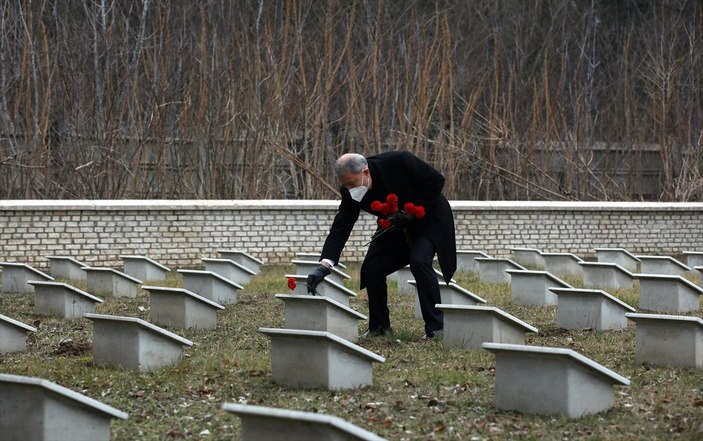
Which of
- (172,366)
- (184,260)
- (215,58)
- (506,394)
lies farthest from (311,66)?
(506,394)

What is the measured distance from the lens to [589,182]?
1065 inches

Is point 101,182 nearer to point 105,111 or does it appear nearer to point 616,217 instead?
point 105,111

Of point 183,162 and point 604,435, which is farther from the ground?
point 183,162

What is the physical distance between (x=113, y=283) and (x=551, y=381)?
27.5 ft

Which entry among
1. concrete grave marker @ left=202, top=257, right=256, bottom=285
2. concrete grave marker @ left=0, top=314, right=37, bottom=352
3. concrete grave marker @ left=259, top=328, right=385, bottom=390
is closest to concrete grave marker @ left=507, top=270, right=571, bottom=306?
concrete grave marker @ left=202, top=257, right=256, bottom=285

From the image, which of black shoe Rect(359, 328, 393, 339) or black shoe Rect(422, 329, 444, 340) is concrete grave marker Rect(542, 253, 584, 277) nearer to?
black shoe Rect(359, 328, 393, 339)

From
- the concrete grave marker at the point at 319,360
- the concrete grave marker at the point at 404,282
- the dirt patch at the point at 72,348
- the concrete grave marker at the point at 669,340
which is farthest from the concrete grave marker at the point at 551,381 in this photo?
the concrete grave marker at the point at 404,282

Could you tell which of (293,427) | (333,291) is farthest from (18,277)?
(293,427)

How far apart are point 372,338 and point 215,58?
14215mm

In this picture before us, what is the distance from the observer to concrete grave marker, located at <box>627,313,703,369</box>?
895 cm

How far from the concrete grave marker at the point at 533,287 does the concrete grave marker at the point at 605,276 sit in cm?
188

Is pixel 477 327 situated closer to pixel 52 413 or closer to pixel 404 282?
pixel 52 413

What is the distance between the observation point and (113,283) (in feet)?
47.9

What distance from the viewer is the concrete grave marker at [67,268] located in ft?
54.9
